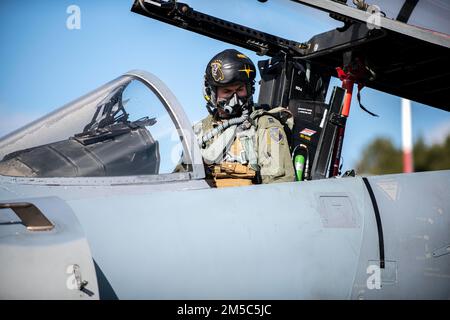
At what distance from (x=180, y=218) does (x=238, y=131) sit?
1772 mm

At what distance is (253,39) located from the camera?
15.9ft

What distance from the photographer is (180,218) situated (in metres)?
2.76

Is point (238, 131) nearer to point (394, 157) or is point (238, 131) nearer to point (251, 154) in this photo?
point (251, 154)

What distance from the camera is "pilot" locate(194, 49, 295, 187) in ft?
12.4

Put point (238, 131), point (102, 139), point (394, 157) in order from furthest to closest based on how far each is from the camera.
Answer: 1. point (394, 157)
2. point (238, 131)
3. point (102, 139)

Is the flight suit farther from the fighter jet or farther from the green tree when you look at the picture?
the green tree

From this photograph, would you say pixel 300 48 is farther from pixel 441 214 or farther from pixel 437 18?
pixel 441 214

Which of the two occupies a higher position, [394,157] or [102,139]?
[394,157]

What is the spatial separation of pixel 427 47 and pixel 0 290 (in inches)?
127

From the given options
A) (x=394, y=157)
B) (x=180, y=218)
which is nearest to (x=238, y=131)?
(x=180, y=218)

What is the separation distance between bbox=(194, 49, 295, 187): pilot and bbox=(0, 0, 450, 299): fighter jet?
1.81 ft

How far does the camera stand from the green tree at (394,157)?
21.0 metres

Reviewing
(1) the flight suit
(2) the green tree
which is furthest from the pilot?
(2) the green tree
